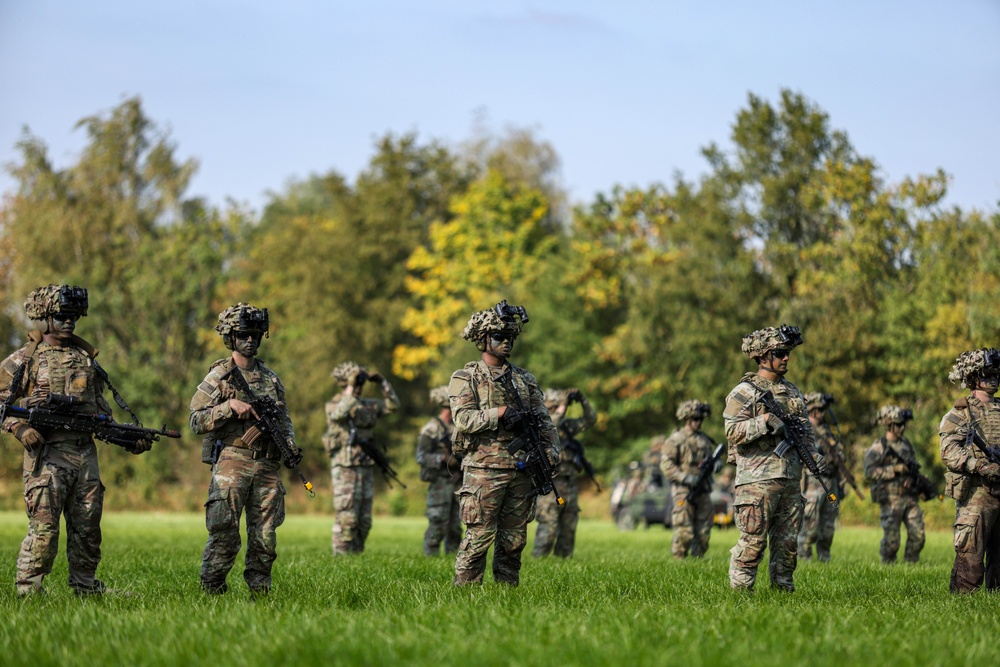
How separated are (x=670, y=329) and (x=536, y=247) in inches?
451

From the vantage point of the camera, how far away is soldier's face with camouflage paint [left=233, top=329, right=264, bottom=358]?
35.2ft

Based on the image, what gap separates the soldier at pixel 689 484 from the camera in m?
17.8

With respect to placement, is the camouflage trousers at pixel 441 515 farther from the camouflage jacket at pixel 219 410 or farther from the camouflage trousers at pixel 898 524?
the camouflage jacket at pixel 219 410

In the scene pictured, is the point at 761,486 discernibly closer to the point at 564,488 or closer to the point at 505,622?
the point at 505,622

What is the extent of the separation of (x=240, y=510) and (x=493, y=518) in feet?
6.98

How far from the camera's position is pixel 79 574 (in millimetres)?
10828

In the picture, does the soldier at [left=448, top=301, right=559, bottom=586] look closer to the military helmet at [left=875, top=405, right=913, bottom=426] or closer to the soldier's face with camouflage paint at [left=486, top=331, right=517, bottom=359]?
the soldier's face with camouflage paint at [left=486, top=331, right=517, bottom=359]

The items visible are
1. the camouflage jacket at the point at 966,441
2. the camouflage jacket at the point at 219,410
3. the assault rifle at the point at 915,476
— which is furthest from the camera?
the assault rifle at the point at 915,476

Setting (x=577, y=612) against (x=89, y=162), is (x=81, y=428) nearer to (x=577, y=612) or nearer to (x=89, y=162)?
(x=577, y=612)

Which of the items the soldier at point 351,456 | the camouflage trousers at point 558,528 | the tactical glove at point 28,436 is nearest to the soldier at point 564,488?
the camouflage trousers at point 558,528

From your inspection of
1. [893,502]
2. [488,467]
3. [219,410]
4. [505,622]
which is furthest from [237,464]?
[893,502]

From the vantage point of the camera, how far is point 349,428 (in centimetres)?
1839

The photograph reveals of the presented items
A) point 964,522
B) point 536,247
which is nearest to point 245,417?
point 964,522

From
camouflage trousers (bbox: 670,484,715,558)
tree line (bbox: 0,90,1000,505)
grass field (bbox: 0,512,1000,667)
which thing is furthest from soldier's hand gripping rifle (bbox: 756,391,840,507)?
tree line (bbox: 0,90,1000,505)
